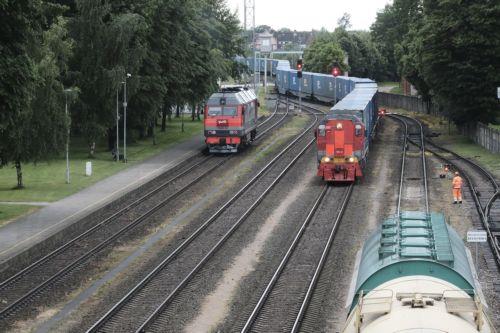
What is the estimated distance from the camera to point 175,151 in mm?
47219

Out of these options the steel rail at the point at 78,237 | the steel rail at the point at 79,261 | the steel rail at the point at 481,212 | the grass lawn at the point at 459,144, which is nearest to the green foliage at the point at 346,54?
the grass lawn at the point at 459,144

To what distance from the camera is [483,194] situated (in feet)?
105

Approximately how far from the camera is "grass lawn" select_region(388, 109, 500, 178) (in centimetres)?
4083

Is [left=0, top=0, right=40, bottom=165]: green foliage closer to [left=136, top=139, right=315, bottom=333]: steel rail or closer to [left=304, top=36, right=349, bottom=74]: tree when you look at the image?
[left=136, top=139, right=315, bottom=333]: steel rail

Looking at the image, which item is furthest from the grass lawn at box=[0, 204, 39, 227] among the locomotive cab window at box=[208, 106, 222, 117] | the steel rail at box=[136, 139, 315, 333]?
the locomotive cab window at box=[208, 106, 222, 117]

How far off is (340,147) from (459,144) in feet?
60.2

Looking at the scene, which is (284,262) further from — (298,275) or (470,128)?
(470,128)

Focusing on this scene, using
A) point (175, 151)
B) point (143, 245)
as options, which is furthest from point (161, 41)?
point (143, 245)

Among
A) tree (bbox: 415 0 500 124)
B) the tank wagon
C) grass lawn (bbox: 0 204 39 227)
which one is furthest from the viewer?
tree (bbox: 415 0 500 124)

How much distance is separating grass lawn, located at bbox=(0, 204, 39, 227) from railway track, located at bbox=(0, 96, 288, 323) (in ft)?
10.8

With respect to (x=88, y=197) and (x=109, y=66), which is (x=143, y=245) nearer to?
(x=88, y=197)

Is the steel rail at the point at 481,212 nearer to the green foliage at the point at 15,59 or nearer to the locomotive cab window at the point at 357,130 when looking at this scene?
the locomotive cab window at the point at 357,130

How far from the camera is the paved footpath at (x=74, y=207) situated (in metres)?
24.5

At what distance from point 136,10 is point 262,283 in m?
27.9
